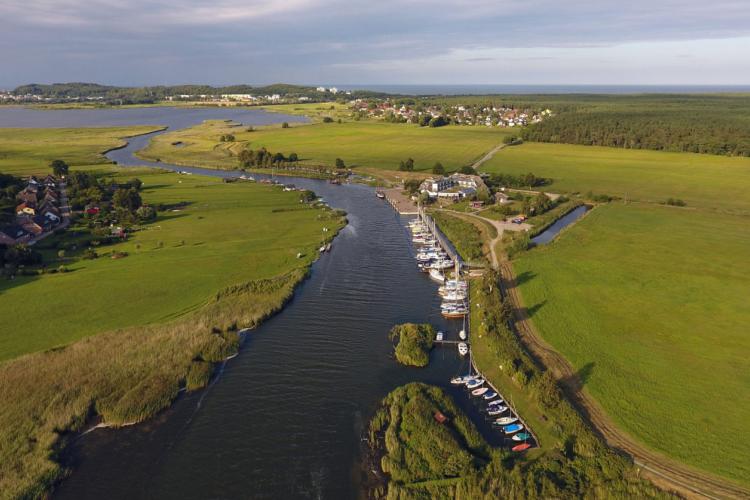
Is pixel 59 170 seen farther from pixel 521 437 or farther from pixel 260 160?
pixel 521 437

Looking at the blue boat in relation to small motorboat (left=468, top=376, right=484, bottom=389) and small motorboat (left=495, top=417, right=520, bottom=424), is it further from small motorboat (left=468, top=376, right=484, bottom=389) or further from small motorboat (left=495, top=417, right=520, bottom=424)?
small motorboat (left=468, top=376, right=484, bottom=389)

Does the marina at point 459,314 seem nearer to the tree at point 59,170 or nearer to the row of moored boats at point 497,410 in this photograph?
the row of moored boats at point 497,410

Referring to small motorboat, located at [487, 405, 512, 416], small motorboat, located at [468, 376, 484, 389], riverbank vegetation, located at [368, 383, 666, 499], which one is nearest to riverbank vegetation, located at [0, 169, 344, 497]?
riverbank vegetation, located at [368, 383, 666, 499]

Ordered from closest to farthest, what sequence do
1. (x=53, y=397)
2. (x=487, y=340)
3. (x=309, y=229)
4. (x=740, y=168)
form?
(x=53, y=397), (x=487, y=340), (x=309, y=229), (x=740, y=168)

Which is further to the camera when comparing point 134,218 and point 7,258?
point 134,218

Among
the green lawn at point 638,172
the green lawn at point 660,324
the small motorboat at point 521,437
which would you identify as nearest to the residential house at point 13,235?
the green lawn at point 660,324

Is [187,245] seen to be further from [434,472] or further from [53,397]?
[434,472]

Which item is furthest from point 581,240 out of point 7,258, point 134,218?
point 7,258
